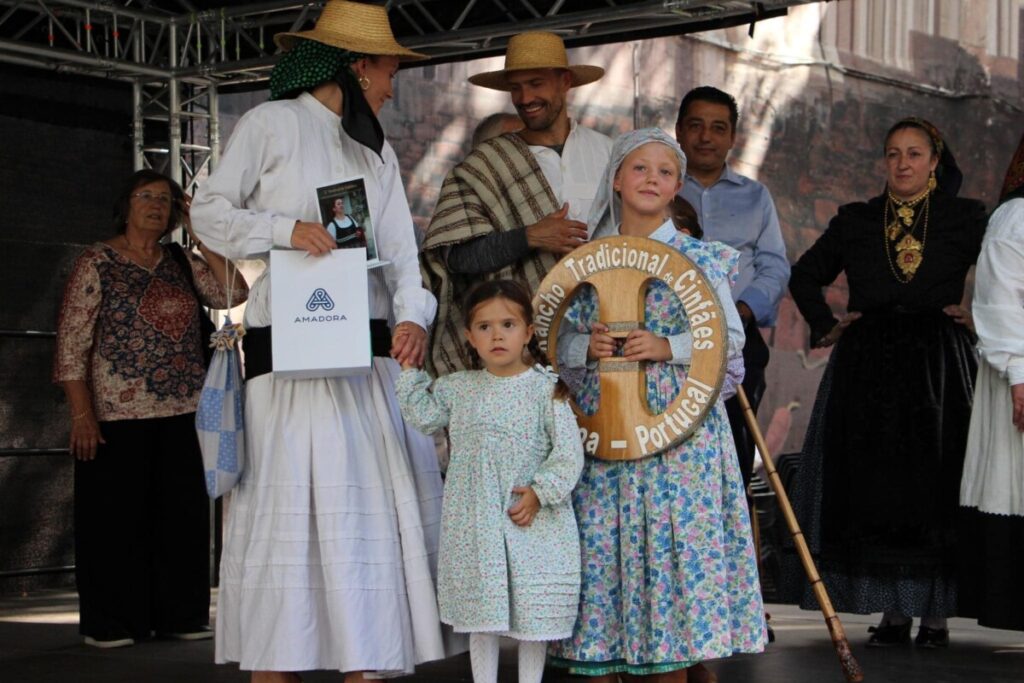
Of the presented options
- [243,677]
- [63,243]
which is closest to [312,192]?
[243,677]

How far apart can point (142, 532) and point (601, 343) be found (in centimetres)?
279

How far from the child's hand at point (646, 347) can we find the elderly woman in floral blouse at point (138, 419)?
7.68 feet

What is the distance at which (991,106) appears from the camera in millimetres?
17438

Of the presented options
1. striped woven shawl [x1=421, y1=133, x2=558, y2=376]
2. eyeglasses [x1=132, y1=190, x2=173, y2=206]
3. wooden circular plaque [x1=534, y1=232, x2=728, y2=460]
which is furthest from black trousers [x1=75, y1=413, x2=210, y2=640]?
wooden circular plaque [x1=534, y1=232, x2=728, y2=460]

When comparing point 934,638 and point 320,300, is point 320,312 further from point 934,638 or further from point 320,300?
point 934,638

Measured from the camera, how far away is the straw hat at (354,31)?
4184 mm

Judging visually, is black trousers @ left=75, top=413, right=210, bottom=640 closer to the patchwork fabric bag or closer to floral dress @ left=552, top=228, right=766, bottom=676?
the patchwork fabric bag

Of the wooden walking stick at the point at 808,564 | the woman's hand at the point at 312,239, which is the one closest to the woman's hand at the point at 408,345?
the woman's hand at the point at 312,239

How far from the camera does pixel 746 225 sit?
566cm

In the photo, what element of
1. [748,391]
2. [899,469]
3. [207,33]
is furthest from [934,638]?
[207,33]

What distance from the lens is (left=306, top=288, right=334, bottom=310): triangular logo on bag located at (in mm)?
3996

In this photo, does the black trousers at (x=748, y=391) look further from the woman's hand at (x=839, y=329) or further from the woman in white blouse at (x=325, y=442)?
the woman in white blouse at (x=325, y=442)

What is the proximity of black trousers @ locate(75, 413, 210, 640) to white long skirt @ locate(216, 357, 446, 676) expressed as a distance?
2142 mm

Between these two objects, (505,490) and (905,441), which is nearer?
(505,490)
